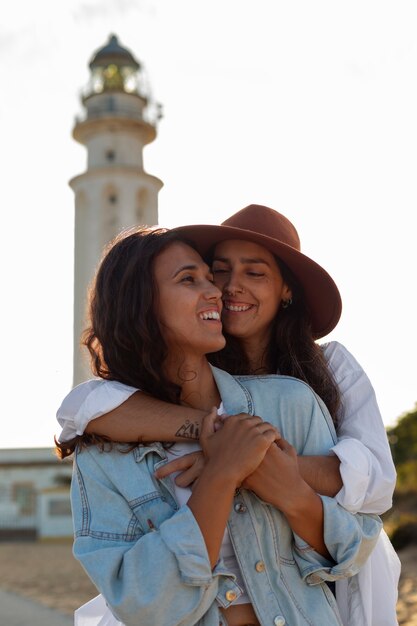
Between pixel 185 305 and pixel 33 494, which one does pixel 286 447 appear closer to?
pixel 185 305

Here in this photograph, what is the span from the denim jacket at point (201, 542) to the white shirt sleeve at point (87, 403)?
0.27ft

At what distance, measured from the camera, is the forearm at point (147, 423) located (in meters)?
2.21

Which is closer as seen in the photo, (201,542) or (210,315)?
(201,542)

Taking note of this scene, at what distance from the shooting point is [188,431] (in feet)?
7.31

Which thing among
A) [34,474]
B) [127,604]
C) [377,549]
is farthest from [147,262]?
[34,474]

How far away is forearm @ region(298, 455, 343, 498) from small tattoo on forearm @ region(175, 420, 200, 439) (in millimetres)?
280

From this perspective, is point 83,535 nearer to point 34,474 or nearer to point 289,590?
point 289,590

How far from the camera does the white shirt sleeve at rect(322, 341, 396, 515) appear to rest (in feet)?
7.20

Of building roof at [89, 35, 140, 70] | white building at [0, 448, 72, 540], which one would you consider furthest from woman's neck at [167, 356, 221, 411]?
building roof at [89, 35, 140, 70]

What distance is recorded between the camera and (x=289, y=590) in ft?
7.02

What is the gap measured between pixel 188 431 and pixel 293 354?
595 millimetres

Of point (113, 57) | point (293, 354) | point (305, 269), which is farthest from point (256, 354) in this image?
point (113, 57)

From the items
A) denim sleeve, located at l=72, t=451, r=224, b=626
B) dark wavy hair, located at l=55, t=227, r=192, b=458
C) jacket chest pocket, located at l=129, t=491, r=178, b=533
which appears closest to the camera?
denim sleeve, located at l=72, t=451, r=224, b=626

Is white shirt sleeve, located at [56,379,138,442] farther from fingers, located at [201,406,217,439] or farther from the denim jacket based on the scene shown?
fingers, located at [201,406,217,439]
